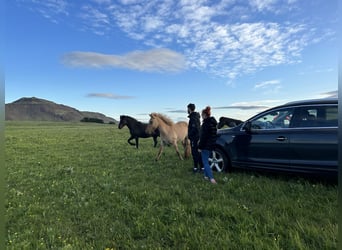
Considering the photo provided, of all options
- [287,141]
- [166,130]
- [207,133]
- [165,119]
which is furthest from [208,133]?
[165,119]

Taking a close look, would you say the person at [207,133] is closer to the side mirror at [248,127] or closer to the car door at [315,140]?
the side mirror at [248,127]

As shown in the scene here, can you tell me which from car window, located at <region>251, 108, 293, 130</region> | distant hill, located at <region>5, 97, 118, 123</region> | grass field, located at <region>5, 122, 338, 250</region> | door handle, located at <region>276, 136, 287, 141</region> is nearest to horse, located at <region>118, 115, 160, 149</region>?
grass field, located at <region>5, 122, 338, 250</region>

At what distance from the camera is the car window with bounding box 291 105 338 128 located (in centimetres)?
573

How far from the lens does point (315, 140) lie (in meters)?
5.85

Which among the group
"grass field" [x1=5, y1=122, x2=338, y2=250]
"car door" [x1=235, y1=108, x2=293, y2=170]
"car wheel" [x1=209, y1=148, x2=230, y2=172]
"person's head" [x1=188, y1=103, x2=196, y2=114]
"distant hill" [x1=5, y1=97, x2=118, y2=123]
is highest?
"distant hill" [x1=5, y1=97, x2=118, y2=123]

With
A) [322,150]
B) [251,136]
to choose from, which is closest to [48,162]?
[251,136]

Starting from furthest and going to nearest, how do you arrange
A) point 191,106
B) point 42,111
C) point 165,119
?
1. point 42,111
2. point 165,119
3. point 191,106

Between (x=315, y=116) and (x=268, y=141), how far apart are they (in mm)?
1237

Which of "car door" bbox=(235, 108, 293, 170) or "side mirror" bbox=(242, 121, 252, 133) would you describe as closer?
"car door" bbox=(235, 108, 293, 170)

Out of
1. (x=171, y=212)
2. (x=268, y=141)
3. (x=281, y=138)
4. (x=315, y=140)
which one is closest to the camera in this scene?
(x=171, y=212)

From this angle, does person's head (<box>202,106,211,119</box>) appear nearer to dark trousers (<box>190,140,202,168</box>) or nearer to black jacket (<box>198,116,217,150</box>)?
black jacket (<box>198,116,217,150</box>)

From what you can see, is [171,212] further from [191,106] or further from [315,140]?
[191,106]

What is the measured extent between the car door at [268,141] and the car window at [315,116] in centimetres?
21

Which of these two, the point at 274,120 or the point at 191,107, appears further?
the point at 191,107
